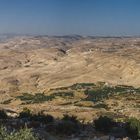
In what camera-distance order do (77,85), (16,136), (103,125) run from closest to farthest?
→ (16,136) < (103,125) < (77,85)

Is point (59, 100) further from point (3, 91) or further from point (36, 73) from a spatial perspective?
point (36, 73)

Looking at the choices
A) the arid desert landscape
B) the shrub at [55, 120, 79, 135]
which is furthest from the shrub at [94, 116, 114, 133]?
the arid desert landscape

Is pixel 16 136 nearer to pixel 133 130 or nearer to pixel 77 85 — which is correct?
pixel 133 130

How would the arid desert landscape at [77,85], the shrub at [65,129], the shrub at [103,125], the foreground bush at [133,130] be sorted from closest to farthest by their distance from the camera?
the shrub at [65,129]
the foreground bush at [133,130]
the shrub at [103,125]
the arid desert landscape at [77,85]

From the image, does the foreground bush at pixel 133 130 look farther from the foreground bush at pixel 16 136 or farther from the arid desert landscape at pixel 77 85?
the arid desert landscape at pixel 77 85

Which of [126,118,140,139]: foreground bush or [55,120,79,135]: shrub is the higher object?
[55,120,79,135]: shrub

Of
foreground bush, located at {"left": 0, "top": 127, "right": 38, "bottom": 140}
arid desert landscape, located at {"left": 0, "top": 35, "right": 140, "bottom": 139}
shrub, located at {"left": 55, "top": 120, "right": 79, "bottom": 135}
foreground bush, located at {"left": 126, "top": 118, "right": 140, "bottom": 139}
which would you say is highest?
foreground bush, located at {"left": 0, "top": 127, "right": 38, "bottom": 140}

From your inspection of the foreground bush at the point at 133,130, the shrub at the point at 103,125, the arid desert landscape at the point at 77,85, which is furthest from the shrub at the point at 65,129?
the arid desert landscape at the point at 77,85

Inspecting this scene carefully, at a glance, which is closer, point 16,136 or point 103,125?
point 16,136

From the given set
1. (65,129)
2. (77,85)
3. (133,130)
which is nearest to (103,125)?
(133,130)

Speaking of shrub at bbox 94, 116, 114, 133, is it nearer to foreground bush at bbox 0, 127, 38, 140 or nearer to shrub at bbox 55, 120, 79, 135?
shrub at bbox 55, 120, 79, 135

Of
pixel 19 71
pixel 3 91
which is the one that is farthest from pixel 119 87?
pixel 19 71

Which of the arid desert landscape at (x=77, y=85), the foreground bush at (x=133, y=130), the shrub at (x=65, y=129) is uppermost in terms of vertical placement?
the shrub at (x=65, y=129)
